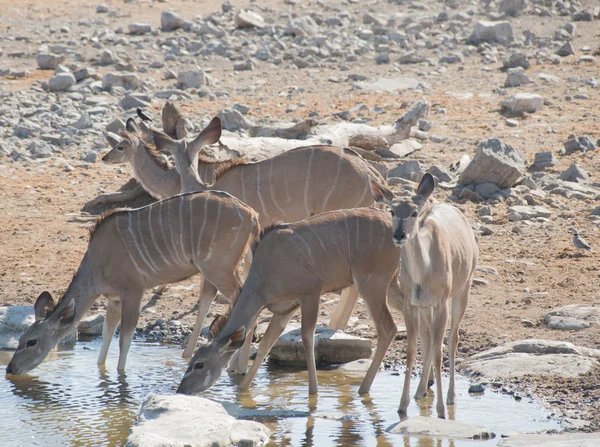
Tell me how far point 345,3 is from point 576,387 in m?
17.1

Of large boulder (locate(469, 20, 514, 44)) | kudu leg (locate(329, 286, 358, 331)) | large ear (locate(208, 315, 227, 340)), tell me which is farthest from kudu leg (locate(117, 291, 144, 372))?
→ large boulder (locate(469, 20, 514, 44))

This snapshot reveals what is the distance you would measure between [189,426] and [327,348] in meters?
2.03

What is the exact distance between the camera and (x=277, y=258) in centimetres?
664

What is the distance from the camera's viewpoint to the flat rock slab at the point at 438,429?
5.77m

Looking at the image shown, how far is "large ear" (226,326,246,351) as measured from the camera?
650 centimetres

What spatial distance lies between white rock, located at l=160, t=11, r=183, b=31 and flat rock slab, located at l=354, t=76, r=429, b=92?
201 inches

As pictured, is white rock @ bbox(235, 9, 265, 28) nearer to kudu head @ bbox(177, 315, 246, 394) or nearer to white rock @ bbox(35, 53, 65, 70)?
white rock @ bbox(35, 53, 65, 70)

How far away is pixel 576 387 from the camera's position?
651 centimetres

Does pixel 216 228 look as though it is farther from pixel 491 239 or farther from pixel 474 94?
pixel 474 94

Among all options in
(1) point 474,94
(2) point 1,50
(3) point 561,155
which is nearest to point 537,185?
(3) point 561,155

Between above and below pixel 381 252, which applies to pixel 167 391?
below

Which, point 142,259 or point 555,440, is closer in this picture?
point 555,440

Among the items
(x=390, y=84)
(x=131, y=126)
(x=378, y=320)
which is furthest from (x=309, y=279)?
(x=390, y=84)

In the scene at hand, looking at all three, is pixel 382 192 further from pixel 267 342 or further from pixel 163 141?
pixel 163 141
